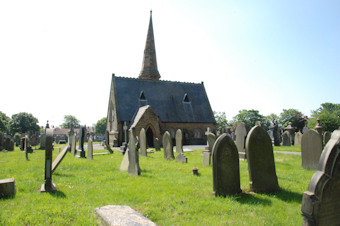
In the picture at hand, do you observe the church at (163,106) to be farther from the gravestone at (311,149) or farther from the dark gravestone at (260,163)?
the dark gravestone at (260,163)

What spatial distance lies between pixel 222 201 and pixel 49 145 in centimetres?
469

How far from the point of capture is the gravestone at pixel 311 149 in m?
8.32

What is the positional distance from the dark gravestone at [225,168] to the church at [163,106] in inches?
764

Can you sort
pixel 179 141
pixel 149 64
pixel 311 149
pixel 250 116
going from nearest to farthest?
pixel 311 149 < pixel 179 141 < pixel 149 64 < pixel 250 116

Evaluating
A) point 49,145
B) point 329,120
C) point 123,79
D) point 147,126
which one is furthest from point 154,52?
point 49,145

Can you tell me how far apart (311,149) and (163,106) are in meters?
21.8

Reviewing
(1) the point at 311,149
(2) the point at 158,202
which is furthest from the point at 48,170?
(1) the point at 311,149

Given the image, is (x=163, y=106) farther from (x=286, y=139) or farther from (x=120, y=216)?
(x=120, y=216)

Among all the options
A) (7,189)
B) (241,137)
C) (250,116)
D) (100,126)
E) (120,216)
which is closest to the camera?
(120,216)

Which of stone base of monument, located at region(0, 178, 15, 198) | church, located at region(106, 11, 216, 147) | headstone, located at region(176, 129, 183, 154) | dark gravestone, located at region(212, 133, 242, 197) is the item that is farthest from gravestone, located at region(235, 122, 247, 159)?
church, located at region(106, 11, 216, 147)

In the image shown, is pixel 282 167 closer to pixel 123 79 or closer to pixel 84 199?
pixel 84 199

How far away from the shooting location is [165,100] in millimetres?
30016

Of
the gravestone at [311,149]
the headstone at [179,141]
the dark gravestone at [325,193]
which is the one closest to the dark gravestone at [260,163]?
the dark gravestone at [325,193]

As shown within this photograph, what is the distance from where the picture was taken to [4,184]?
5.32 m
